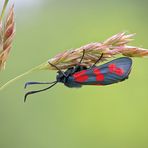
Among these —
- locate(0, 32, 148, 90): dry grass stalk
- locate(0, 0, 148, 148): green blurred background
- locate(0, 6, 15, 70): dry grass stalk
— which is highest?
locate(0, 6, 15, 70): dry grass stalk

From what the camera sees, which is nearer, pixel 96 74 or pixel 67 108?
pixel 96 74

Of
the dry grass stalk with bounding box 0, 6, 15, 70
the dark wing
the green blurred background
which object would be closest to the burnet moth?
the dark wing

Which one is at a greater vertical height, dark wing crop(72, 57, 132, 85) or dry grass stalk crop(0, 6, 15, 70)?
dry grass stalk crop(0, 6, 15, 70)

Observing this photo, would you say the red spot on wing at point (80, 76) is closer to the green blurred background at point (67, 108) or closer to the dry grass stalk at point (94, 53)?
the dry grass stalk at point (94, 53)

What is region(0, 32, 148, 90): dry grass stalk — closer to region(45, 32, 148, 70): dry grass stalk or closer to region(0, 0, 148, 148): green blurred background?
region(45, 32, 148, 70): dry grass stalk

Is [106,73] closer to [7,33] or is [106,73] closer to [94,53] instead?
[94,53]

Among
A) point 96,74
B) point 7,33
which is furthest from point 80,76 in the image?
point 7,33

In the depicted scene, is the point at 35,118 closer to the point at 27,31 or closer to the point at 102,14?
the point at 27,31

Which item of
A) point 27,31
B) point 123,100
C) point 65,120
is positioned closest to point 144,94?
point 123,100

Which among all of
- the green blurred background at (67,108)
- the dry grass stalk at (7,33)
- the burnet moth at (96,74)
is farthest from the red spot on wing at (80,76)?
the green blurred background at (67,108)
